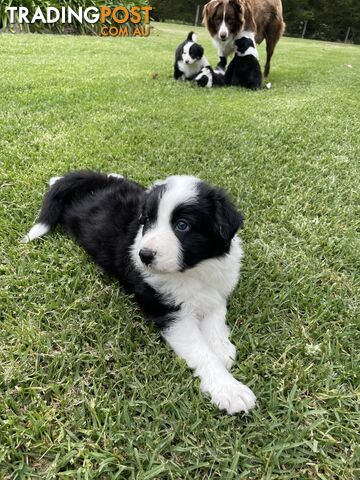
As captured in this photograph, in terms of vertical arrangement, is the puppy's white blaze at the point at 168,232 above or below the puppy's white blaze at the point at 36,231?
above

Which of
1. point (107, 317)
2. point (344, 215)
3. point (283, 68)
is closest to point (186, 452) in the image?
point (107, 317)

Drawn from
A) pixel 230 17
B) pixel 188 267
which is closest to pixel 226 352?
pixel 188 267

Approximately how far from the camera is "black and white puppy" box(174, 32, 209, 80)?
24.5 ft

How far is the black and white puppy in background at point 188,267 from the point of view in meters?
1.85

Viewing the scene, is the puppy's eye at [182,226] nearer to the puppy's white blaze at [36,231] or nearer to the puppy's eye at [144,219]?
the puppy's eye at [144,219]

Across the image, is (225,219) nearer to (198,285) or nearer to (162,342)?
(198,285)

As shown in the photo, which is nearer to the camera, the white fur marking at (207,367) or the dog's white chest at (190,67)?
the white fur marking at (207,367)

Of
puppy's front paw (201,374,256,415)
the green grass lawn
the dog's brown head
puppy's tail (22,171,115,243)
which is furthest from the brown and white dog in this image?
Result: puppy's front paw (201,374,256,415)

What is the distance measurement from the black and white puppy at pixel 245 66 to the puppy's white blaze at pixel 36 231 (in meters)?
5.96

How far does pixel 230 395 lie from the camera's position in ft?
5.50

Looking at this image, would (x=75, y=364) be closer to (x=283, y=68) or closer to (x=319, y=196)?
(x=319, y=196)

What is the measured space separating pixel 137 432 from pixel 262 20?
8.83 meters

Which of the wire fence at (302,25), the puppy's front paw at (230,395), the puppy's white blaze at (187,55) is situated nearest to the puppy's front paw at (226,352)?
the puppy's front paw at (230,395)

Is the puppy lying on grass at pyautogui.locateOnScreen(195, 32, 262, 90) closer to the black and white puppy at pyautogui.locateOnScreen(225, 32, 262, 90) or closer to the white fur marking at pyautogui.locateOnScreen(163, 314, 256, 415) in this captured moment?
the black and white puppy at pyautogui.locateOnScreen(225, 32, 262, 90)
